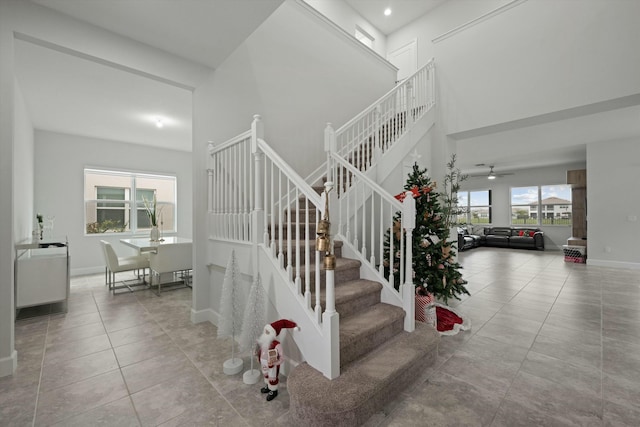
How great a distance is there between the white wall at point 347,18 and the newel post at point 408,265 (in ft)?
14.5

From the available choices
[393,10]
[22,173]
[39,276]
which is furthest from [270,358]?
[393,10]

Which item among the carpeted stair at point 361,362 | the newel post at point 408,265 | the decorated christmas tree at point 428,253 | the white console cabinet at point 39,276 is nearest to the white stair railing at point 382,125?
the decorated christmas tree at point 428,253

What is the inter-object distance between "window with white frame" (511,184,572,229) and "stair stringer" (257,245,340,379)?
448 inches

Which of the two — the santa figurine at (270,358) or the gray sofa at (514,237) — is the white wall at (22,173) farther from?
the gray sofa at (514,237)

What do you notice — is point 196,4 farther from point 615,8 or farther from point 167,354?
point 615,8

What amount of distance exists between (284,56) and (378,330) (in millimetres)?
3702

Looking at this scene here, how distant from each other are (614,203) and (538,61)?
15.7ft

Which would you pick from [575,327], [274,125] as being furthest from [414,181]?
[575,327]

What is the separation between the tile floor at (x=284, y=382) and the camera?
1.68 metres

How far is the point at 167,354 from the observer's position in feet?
7.92

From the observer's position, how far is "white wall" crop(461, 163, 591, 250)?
955cm

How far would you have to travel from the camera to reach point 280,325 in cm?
189

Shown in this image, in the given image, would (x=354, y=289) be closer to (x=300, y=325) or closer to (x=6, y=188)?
(x=300, y=325)

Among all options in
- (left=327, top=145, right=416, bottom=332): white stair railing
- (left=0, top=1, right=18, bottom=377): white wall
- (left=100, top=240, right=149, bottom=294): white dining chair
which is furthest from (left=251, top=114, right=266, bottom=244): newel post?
(left=100, top=240, right=149, bottom=294): white dining chair
